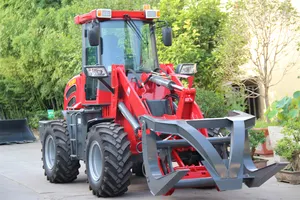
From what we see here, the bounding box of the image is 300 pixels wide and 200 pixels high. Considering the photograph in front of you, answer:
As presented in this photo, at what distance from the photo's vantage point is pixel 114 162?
10062 mm

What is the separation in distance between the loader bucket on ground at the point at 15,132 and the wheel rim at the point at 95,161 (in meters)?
12.2

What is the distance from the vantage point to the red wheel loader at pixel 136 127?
9.03m

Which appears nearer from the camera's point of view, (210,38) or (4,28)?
(210,38)

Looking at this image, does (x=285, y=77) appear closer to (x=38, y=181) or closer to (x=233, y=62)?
(x=233, y=62)

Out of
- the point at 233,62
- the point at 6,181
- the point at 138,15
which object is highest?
the point at 138,15

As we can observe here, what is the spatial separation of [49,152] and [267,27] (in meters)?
7.23

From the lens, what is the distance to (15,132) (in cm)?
2295

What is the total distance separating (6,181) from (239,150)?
6093 millimetres

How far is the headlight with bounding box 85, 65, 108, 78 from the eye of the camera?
10828mm

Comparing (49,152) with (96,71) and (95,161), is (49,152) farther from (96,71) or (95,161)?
(96,71)

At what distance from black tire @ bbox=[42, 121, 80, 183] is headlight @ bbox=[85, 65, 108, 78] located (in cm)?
202

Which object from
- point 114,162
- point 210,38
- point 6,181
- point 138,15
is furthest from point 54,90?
point 114,162

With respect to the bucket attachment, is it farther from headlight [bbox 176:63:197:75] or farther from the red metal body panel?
headlight [bbox 176:63:197:75]

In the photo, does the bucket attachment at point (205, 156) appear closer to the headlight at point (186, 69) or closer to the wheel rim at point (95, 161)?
the wheel rim at point (95, 161)
